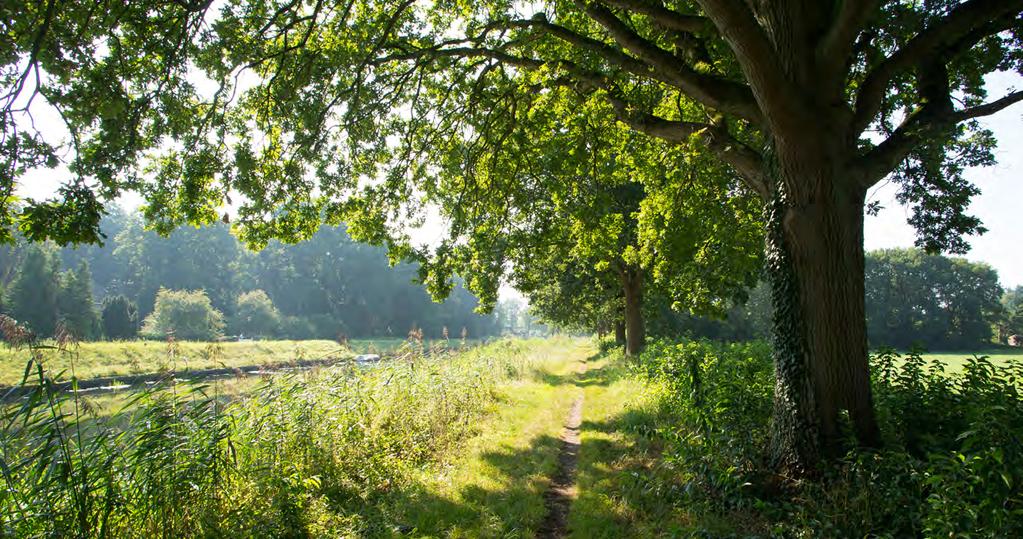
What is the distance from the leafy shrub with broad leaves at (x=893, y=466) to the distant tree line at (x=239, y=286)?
165 feet

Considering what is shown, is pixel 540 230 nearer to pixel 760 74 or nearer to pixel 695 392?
pixel 695 392

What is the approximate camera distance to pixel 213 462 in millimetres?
5121

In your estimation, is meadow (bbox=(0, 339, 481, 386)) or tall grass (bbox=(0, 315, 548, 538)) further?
meadow (bbox=(0, 339, 481, 386))

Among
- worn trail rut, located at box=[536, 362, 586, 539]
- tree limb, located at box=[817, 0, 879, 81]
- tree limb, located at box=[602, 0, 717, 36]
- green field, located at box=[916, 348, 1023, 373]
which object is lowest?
green field, located at box=[916, 348, 1023, 373]

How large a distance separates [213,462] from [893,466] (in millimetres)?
6500

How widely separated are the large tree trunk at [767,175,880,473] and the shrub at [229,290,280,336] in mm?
76124

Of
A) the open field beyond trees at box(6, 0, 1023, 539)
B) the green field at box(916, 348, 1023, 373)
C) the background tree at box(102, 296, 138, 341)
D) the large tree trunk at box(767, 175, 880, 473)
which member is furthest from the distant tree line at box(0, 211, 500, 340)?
the large tree trunk at box(767, 175, 880, 473)

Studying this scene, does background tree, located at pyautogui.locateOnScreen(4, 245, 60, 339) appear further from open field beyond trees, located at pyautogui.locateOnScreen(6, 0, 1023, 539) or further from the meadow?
open field beyond trees, located at pyautogui.locateOnScreen(6, 0, 1023, 539)

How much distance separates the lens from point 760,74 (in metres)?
5.24

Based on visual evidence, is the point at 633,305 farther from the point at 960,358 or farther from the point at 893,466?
the point at 960,358

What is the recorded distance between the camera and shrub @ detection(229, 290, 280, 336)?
71062mm

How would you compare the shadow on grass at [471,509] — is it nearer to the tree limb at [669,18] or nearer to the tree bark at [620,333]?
the tree limb at [669,18]

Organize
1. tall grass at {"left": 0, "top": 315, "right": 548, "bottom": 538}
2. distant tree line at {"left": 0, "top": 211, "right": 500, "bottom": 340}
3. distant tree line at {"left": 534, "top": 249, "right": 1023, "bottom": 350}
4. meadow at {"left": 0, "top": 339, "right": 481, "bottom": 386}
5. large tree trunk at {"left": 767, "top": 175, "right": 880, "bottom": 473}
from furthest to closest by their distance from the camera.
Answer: distant tree line at {"left": 534, "top": 249, "right": 1023, "bottom": 350} → distant tree line at {"left": 0, "top": 211, "right": 500, "bottom": 340} → meadow at {"left": 0, "top": 339, "right": 481, "bottom": 386} → large tree trunk at {"left": 767, "top": 175, "right": 880, "bottom": 473} → tall grass at {"left": 0, "top": 315, "right": 548, "bottom": 538}

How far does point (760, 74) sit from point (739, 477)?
4192 mm
